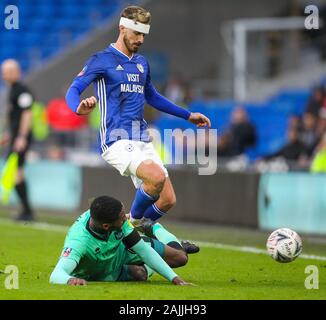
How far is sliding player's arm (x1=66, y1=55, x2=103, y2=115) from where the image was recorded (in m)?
9.68

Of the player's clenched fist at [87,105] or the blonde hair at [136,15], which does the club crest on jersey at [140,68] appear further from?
the player's clenched fist at [87,105]

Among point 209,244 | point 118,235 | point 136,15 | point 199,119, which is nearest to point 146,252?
point 118,235

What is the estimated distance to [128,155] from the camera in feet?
35.6

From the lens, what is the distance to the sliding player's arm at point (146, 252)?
927 centimetres

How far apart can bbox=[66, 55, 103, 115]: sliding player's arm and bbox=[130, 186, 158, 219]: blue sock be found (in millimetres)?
1236

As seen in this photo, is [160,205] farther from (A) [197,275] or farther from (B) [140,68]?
(B) [140,68]

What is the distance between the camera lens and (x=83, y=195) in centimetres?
1967

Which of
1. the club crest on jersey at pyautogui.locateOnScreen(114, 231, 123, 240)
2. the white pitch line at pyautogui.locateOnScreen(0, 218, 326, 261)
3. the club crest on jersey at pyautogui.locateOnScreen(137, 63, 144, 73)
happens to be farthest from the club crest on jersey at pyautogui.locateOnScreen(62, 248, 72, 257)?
the white pitch line at pyautogui.locateOnScreen(0, 218, 326, 261)

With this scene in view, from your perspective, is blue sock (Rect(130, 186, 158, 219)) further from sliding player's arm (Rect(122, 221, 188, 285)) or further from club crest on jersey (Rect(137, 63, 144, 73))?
sliding player's arm (Rect(122, 221, 188, 285))

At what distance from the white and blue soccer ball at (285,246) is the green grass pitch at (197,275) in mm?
239

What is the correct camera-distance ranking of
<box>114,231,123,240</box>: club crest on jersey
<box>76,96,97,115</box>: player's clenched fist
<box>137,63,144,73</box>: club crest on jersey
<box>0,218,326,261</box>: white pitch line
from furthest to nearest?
<box>0,218,326,261</box>: white pitch line < <box>137,63,144,73</box>: club crest on jersey < <box>76,96,97,115</box>: player's clenched fist < <box>114,231,123,240</box>: club crest on jersey

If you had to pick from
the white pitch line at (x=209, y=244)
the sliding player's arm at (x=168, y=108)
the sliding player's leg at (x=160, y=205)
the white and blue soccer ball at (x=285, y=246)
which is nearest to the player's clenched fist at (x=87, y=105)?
the sliding player's arm at (x=168, y=108)

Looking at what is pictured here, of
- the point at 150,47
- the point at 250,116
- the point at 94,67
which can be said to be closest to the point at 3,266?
the point at 94,67
